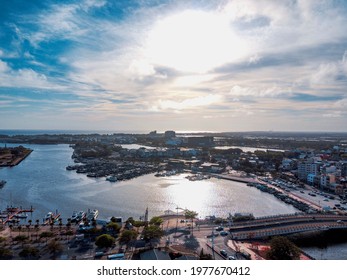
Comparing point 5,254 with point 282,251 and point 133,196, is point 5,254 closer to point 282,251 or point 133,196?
point 282,251

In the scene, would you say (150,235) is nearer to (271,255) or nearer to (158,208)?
(271,255)

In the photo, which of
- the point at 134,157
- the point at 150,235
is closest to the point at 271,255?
the point at 150,235

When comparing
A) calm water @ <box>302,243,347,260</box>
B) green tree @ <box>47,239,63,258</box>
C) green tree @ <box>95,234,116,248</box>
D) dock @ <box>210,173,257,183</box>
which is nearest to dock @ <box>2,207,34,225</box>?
green tree @ <box>47,239,63,258</box>

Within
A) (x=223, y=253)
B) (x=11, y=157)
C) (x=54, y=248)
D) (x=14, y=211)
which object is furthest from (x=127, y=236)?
(x=11, y=157)

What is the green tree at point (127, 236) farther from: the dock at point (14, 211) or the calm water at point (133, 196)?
the dock at point (14, 211)

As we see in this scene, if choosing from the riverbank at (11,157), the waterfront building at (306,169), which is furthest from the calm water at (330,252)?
the riverbank at (11,157)

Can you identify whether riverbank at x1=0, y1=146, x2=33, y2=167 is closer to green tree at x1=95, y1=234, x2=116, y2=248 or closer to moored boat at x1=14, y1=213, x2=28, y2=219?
moored boat at x1=14, y1=213, x2=28, y2=219
